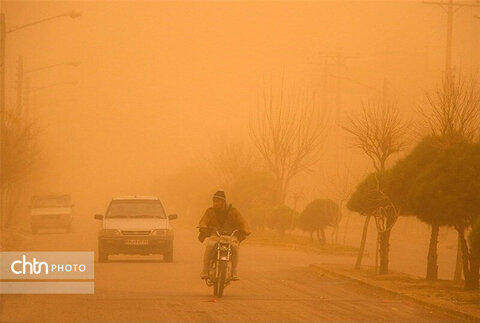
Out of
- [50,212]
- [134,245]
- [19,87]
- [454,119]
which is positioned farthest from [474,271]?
[19,87]

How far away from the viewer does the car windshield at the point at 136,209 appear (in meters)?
33.3

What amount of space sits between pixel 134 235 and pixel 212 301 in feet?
38.5

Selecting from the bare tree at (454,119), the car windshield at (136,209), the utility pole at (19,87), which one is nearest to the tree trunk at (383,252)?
the bare tree at (454,119)

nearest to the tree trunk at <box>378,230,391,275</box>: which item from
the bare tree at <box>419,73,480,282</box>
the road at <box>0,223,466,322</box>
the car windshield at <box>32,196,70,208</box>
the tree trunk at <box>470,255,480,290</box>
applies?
the road at <box>0,223,466,322</box>

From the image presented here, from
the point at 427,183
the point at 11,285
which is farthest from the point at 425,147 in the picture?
the point at 11,285

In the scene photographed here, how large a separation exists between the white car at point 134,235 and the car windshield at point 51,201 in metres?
24.9

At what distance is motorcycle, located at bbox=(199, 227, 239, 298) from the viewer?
21.6 metres

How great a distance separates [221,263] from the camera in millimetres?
21844

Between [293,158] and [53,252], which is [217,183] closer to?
[293,158]

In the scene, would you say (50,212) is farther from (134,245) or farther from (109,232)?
(134,245)

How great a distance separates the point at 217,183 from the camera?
76.1 meters

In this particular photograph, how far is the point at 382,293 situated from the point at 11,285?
6.82m

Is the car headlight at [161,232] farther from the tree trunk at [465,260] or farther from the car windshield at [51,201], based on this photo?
the car windshield at [51,201]

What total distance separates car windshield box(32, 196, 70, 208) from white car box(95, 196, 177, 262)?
24859 mm
